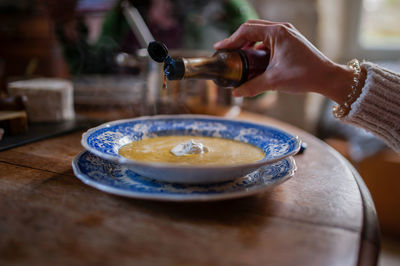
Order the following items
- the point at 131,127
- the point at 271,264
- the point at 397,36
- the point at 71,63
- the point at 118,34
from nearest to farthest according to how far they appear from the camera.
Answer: the point at 271,264, the point at 131,127, the point at 71,63, the point at 118,34, the point at 397,36

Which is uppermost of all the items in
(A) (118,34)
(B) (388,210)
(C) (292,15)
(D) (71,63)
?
(C) (292,15)

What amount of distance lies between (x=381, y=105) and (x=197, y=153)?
1.27 ft

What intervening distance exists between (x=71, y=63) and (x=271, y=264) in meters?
1.32

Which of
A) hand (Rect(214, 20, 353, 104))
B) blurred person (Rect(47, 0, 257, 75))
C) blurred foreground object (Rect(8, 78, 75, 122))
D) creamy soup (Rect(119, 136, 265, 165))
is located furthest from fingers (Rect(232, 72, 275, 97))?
blurred person (Rect(47, 0, 257, 75))

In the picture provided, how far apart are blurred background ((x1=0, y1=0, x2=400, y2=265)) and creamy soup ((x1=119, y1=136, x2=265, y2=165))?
411 mm

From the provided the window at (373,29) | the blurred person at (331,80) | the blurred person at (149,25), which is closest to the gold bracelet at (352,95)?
the blurred person at (331,80)

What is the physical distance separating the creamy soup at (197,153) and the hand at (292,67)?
13 centimetres

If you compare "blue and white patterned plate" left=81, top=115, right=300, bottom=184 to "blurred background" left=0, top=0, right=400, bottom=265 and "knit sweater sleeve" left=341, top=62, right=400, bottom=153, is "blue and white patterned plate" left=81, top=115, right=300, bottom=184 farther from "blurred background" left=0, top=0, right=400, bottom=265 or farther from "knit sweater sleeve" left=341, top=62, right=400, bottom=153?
"blurred background" left=0, top=0, right=400, bottom=265

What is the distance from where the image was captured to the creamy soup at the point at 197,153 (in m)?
0.57

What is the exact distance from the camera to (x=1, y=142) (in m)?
0.80

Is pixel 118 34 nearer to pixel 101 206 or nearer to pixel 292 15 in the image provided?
pixel 292 15

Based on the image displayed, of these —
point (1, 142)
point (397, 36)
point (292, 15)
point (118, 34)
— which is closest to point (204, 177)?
point (1, 142)

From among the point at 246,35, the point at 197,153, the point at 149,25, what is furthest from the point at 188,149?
the point at 149,25

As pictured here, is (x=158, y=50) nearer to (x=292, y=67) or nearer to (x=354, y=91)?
Answer: (x=292, y=67)
